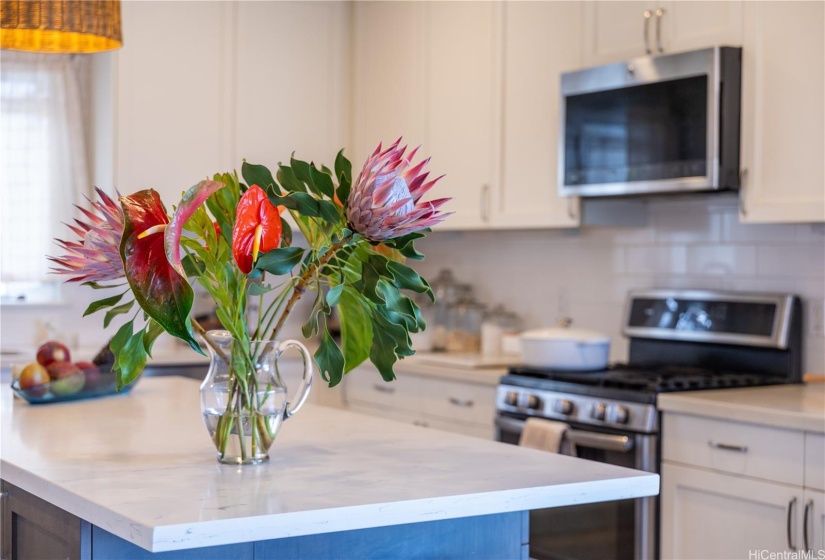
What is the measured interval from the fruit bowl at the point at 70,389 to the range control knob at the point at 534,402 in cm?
132

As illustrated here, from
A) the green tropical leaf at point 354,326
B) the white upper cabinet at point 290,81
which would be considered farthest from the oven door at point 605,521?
the white upper cabinet at point 290,81

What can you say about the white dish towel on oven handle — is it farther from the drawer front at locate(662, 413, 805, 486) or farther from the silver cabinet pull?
the silver cabinet pull

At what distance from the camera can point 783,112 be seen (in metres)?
3.00

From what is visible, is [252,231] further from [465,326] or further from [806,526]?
[465,326]

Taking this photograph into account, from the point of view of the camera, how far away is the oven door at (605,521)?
294cm

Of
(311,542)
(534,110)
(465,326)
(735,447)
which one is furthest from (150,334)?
(465,326)

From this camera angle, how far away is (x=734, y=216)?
348 centimetres

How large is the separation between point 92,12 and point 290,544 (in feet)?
5.32

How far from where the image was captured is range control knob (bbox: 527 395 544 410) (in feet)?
10.8

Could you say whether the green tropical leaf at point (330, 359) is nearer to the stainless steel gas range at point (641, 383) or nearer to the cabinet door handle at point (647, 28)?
the stainless steel gas range at point (641, 383)

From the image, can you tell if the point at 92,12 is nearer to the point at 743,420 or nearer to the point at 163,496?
the point at 163,496

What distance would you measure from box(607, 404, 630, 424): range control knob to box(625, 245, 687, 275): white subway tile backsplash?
0.85 meters

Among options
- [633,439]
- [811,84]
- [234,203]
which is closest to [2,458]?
[234,203]

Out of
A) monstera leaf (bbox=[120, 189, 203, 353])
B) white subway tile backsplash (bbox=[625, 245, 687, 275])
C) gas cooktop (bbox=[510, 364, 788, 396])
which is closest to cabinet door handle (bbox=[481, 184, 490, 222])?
white subway tile backsplash (bbox=[625, 245, 687, 275])
